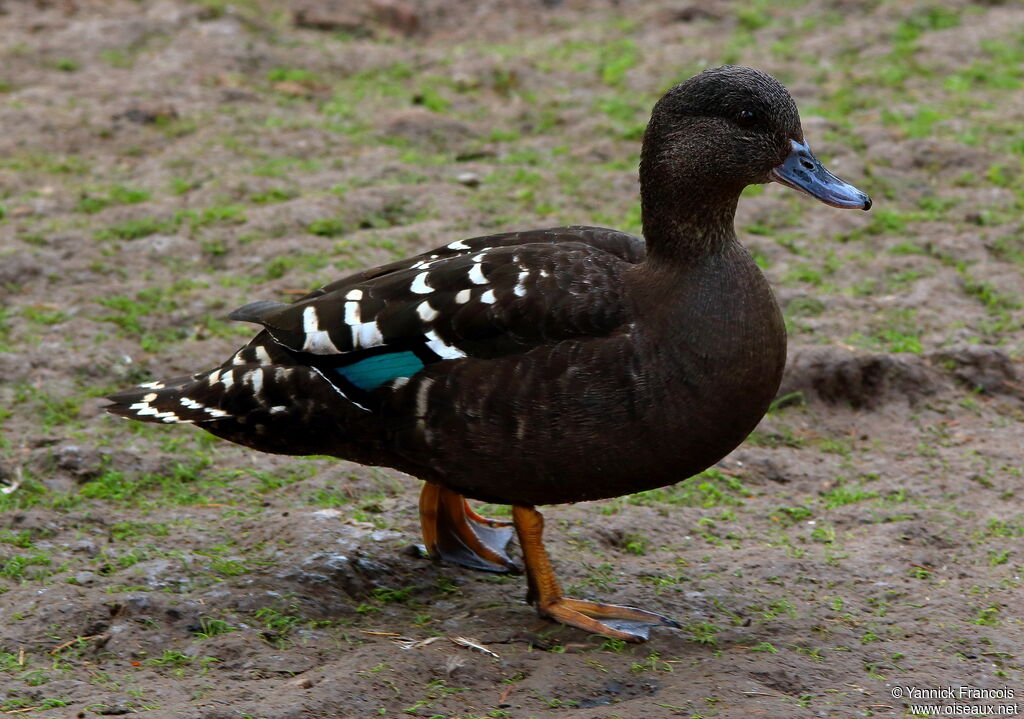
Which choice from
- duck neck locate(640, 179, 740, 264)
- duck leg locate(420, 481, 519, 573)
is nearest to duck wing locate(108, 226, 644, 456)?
duck neck locate(640, 179, 740, 264)

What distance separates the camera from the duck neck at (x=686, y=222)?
14.0 ft

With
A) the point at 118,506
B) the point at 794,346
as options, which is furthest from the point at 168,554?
the point at 794,346

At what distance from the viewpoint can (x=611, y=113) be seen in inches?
333

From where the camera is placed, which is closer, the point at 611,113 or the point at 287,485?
the point at 287,485

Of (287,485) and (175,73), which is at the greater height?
(175,73)

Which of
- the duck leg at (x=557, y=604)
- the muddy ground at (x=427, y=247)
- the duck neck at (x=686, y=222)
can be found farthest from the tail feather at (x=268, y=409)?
the duck neck at (x=686, y=222)

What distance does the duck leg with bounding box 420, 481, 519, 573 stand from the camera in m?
4.72

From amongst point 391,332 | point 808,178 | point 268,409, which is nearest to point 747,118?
point 808,178

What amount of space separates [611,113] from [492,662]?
5.21 m

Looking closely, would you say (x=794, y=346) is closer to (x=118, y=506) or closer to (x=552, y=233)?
(x=552, y=233)

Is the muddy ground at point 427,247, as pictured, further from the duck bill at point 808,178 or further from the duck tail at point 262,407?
the duck bill at point 808,178

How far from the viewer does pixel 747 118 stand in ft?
13.9

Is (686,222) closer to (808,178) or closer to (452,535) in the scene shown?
(808,178)

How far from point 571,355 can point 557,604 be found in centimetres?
88
